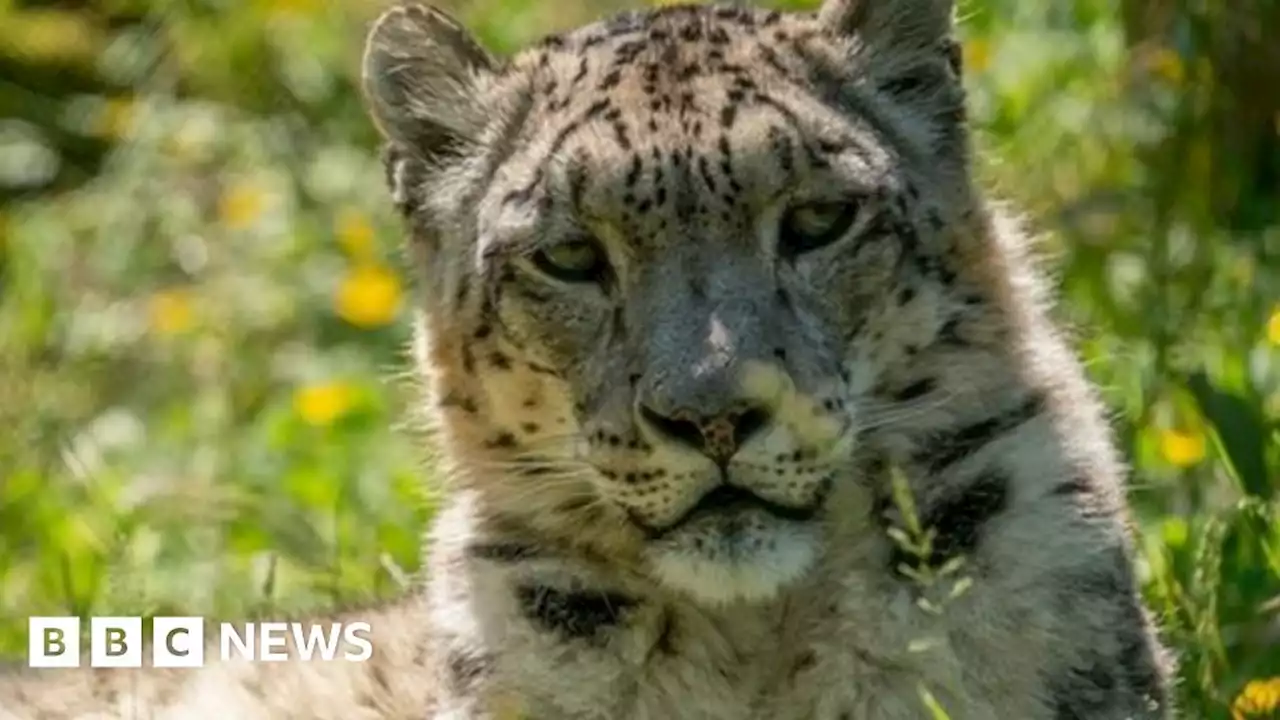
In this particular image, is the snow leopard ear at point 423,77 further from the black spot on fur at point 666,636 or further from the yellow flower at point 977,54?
the yellow flower at point 977,54

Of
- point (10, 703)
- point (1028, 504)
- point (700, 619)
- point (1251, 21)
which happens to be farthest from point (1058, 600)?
point (1251, 21)

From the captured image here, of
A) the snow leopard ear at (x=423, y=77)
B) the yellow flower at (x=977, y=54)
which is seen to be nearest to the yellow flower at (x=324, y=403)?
the yellow flower at (x=977, y=54)

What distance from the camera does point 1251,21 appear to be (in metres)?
7.05

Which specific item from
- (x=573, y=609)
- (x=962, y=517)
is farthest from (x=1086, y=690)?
(x=573, y=609)

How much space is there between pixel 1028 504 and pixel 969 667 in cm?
27

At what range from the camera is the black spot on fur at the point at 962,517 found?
4723 millimetres

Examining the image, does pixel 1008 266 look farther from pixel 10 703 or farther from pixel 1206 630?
pixel 10 703

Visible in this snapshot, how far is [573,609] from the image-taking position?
15.8ft

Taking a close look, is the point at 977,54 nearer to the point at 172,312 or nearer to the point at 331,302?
the point at 331,302

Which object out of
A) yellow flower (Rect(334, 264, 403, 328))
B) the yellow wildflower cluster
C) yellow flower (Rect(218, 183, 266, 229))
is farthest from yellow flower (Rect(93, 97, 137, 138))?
yellow flower (Rect(334, 264, 403, 328))

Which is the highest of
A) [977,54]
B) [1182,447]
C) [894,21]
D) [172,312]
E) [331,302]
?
[894,21]

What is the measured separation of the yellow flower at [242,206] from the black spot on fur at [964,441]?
195 inches

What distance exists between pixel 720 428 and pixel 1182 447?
8.02ft

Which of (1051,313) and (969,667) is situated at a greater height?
(1051,313)
